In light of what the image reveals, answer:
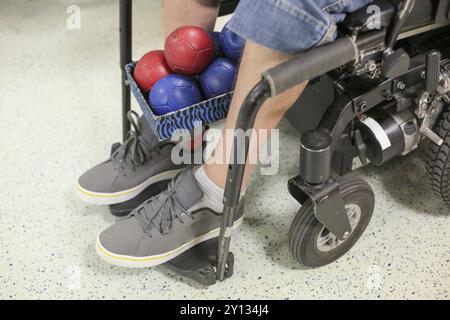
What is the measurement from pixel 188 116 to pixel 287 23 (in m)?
0.29

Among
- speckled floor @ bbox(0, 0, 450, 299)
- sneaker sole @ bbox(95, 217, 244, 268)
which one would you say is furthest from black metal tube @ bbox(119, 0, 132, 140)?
sneaker sole @ bbox(95, 217, 244, 268)

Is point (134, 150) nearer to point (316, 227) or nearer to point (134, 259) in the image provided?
point (134, 259)

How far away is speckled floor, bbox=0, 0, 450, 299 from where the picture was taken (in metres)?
1.08

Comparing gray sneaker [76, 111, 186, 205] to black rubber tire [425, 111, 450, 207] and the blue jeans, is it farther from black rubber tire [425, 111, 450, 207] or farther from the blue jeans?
black rubber tire [425, 111, 450, 207]

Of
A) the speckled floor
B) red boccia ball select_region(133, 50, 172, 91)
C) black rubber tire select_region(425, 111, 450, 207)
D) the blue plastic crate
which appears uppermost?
red boccia ball select_region(133, 50, 172, 91)

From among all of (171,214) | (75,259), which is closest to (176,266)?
(171,214)

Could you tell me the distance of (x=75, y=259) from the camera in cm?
113

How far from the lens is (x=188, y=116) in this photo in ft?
3.26

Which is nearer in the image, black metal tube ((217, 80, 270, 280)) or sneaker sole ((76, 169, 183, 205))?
black metal tube ((217, 80, 270, 280))

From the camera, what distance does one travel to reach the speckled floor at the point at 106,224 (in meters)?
1.08

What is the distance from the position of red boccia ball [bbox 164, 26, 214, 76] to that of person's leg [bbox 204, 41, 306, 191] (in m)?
0.14

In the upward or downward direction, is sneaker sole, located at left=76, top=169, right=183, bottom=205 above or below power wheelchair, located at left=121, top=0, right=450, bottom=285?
below

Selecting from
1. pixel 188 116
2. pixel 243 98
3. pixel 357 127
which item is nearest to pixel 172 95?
pixel 188 116

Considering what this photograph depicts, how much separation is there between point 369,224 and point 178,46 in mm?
571
